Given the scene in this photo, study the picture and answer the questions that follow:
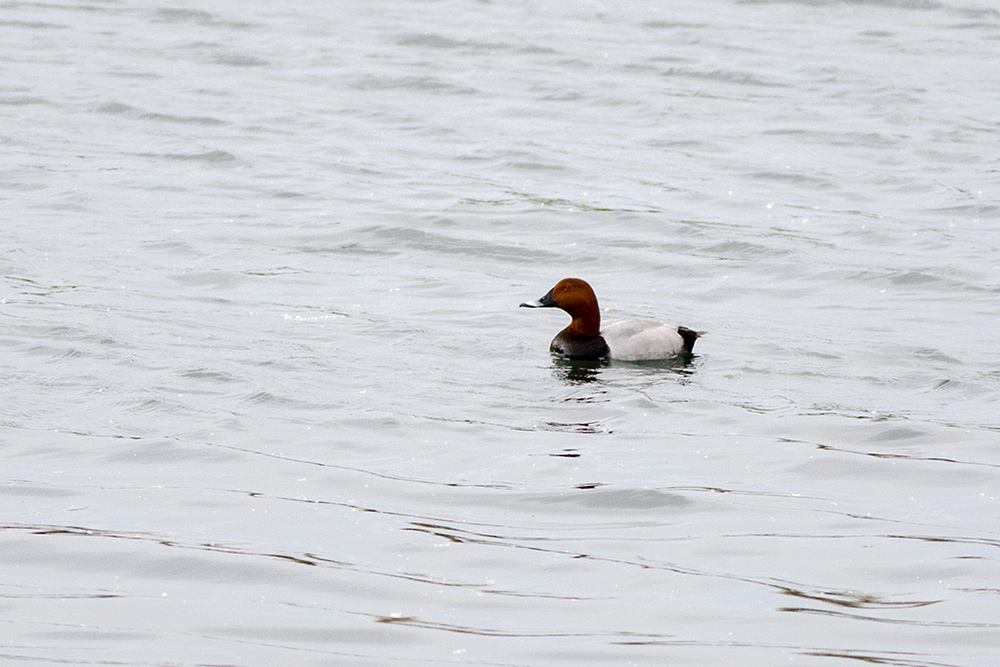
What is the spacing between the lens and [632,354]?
10.4 metres

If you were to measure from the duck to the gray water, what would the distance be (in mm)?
216

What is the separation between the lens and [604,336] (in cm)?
1052

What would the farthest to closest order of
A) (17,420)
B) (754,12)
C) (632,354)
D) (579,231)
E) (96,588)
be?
(754,12) < (579,231) < (632,354) < (17,420) < (96,588)

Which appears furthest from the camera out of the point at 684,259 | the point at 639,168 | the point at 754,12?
the point at 754,12

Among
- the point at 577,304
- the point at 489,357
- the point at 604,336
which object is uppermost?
the point at 577,304

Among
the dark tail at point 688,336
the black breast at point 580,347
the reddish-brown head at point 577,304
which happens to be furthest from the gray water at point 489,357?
the reddish-brown head at point 577,304

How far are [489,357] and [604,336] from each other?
2.82 ft

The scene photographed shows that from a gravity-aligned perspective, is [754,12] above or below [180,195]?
above

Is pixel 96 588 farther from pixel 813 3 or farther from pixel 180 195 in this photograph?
pixel 813 3

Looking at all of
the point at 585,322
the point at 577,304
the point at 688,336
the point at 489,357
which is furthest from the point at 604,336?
the point at 489,357

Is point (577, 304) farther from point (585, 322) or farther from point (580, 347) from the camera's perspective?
point (580, 347)

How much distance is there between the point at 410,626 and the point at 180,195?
10.5 metres

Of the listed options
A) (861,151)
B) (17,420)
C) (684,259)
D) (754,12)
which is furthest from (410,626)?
(754,12)

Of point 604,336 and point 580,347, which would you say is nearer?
point 580,347
